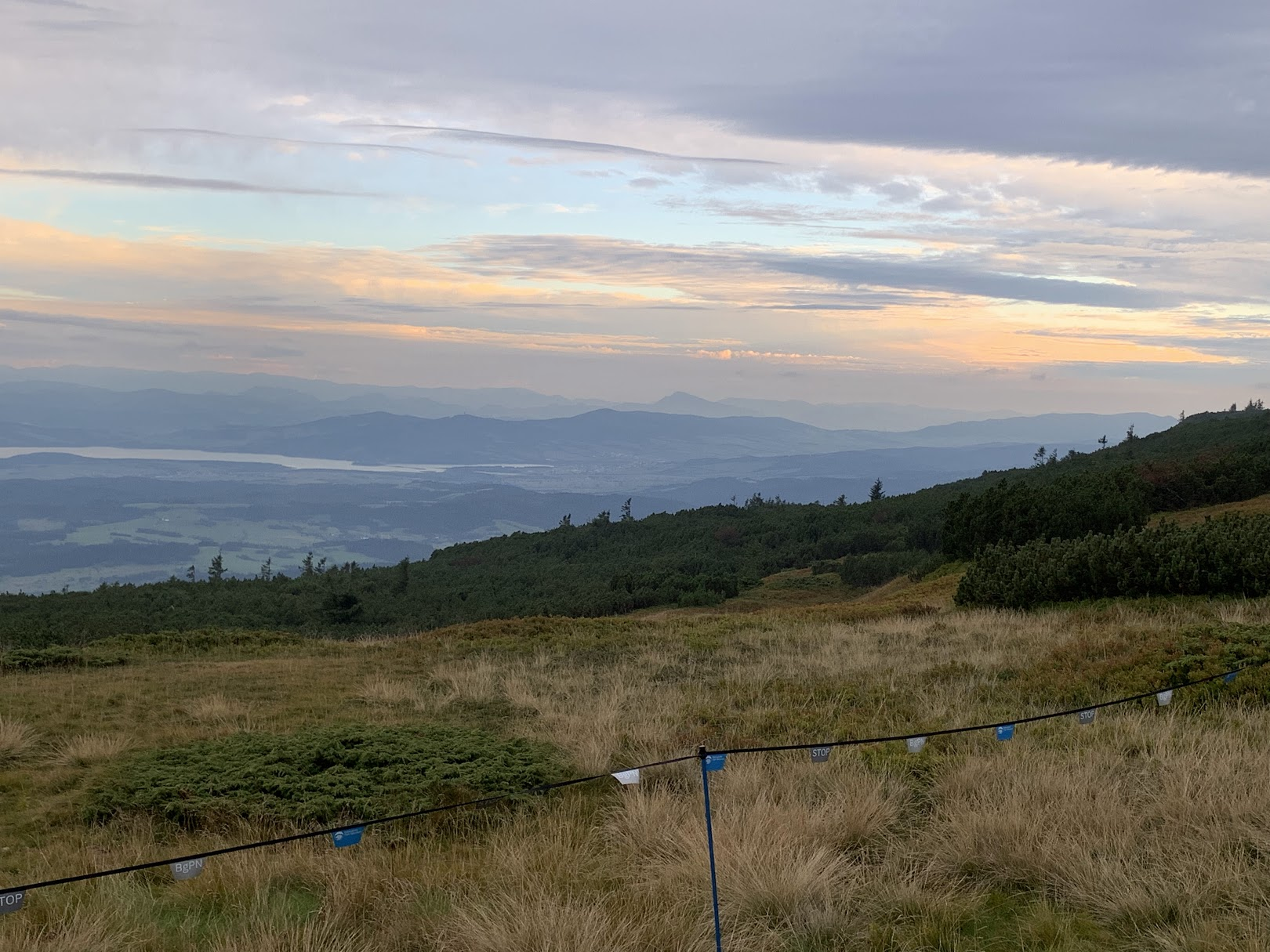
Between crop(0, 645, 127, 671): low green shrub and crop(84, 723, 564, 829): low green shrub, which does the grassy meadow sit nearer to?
crop(84, 723, 564, 829): low green shrub

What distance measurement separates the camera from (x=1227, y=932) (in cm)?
434

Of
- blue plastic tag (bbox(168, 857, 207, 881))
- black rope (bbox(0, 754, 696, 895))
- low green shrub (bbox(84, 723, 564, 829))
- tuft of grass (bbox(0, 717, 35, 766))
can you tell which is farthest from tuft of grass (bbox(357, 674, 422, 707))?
blue plastic tag (bbox(168, 857, 207, 881))

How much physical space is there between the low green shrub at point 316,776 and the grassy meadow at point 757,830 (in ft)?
0.62

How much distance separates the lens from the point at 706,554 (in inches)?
2215

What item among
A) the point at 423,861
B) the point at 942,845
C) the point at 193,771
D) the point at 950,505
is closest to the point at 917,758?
the point at 942,845

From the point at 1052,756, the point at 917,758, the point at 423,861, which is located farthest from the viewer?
the point at 917,758

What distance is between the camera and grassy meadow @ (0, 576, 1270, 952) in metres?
4.70

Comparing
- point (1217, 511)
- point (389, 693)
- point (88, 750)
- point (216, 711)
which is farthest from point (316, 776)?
point (1217, 511)

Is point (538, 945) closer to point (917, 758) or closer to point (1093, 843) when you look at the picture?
point (1093, 843)

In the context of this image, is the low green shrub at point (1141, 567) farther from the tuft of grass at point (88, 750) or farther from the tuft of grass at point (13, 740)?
the tuft of grass at point (13, 740)

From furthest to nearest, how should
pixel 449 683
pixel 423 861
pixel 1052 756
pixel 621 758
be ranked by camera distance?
pixel 449 683
pixel 621 758
pixel 1052 756
pixel 423 861

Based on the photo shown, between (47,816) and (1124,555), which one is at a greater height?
(1124,555)

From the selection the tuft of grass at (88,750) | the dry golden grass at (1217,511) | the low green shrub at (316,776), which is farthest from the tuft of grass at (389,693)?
the dry golden grass at (1217,511)

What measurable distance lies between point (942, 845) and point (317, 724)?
7.05 meters
